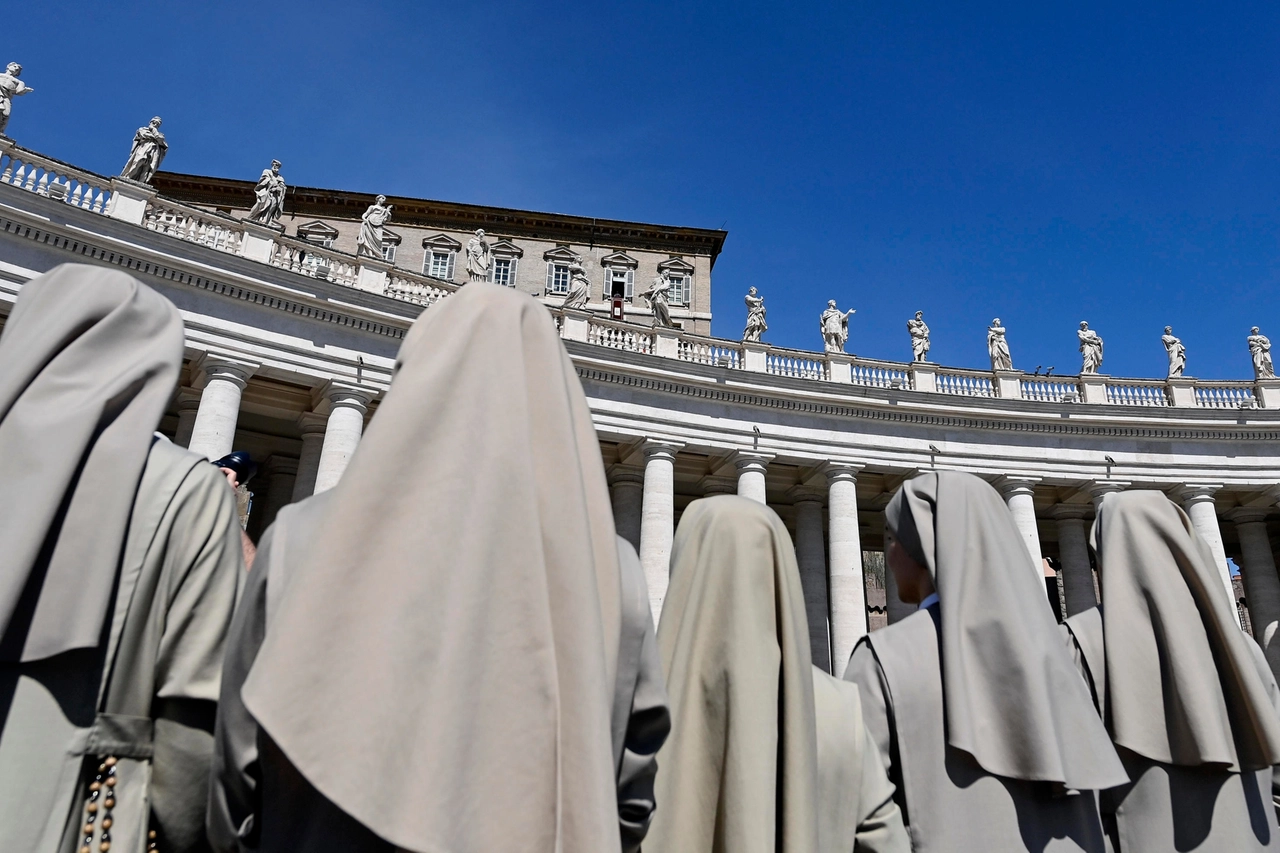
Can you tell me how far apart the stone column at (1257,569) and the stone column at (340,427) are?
30782 mm

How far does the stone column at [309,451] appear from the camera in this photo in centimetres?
2548

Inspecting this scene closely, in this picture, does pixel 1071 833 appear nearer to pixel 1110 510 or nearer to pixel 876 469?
pixel 1110 510

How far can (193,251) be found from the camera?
22.4 m

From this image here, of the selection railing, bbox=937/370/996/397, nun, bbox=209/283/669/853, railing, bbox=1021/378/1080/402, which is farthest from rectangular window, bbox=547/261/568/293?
nun, bbox=209/283/669/853

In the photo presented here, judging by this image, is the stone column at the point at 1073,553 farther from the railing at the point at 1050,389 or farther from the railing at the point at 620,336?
the railing at the point at 620,336

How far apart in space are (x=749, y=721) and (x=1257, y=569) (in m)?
37.0

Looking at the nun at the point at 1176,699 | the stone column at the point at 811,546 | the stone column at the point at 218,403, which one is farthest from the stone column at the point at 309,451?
the nun at the point at 1176,699

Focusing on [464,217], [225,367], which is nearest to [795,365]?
[225,367]

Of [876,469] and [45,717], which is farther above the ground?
[876,469]

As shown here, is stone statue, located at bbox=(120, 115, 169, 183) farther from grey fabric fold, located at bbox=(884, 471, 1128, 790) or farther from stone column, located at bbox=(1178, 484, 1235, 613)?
stone column, located at bbox=(1178, 484, 1235, 613)

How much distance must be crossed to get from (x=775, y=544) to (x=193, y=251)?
22.1 m

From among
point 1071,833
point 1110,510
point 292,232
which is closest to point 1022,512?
point 1110,510

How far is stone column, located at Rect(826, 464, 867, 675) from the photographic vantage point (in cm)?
2708

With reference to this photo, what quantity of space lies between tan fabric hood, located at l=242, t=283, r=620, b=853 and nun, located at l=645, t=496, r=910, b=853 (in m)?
1.44
